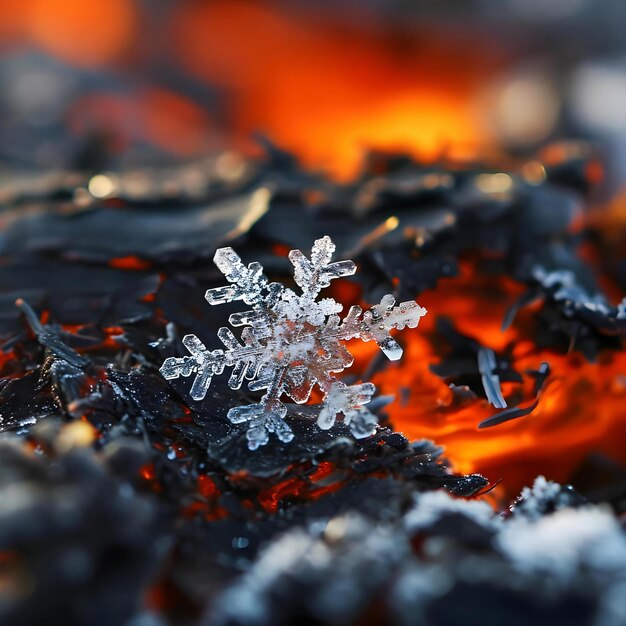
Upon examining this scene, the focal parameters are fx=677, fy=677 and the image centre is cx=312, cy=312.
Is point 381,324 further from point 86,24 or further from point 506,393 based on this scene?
point 86,24

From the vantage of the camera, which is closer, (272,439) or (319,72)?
A: (272,439)

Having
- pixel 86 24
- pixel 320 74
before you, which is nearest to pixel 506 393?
pixel 320 74

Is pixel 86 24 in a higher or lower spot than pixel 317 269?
higher

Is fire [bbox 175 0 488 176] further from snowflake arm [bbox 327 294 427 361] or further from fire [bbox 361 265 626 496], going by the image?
snowflake arm [bbox 327 294 427 361]

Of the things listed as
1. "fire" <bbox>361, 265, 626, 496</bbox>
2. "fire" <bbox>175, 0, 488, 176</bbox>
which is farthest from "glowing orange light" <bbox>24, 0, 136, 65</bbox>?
"fire" <bbox>361, 265, 626, 496</bbox>

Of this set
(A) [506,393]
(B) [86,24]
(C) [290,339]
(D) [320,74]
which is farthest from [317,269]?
(B) [86,24]

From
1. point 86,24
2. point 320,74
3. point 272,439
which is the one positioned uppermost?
point 86,24

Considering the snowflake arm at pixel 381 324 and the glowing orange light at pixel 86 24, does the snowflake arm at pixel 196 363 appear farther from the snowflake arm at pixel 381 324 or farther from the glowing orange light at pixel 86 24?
the glowing orange light at pixel 86 24
